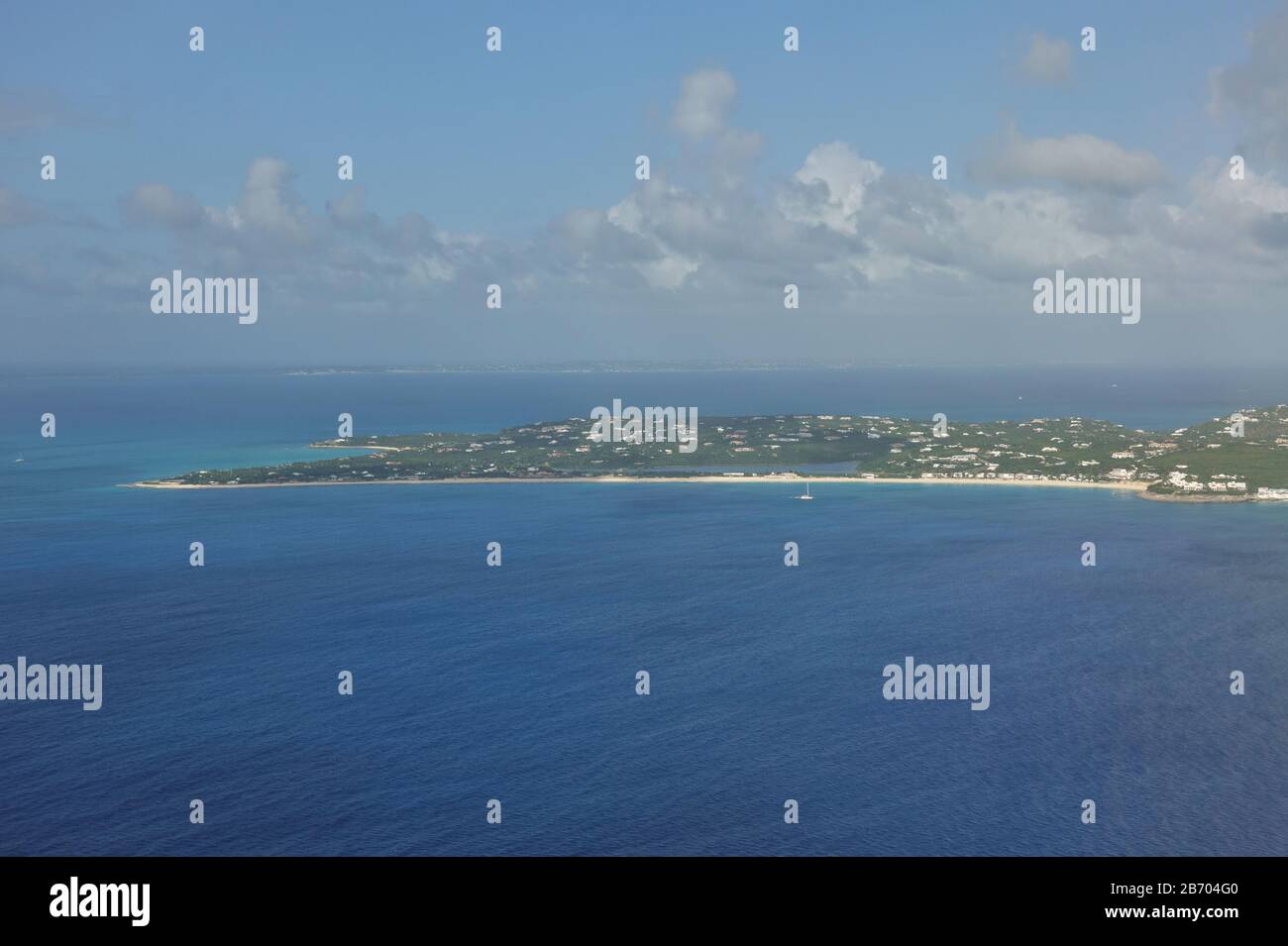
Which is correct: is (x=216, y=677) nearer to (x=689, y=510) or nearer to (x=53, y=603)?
(x=53, y=603)

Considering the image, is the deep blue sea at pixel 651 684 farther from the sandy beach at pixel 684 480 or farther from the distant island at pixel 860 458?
the distant island at pixel 860 458

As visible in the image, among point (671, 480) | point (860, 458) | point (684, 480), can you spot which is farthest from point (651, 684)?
point (860, 458)

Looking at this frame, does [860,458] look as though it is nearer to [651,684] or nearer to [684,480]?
[684,480]

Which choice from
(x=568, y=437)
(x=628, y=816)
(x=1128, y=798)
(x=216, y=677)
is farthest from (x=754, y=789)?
(x=568, y=437)

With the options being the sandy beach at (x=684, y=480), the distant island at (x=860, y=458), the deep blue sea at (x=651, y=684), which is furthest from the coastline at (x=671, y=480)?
the deep blue sea at (x=651, y=684)

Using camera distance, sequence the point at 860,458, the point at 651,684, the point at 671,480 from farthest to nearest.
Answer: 1. the point at 860,458
2. the point at 671,480
3. the point at 651,684
